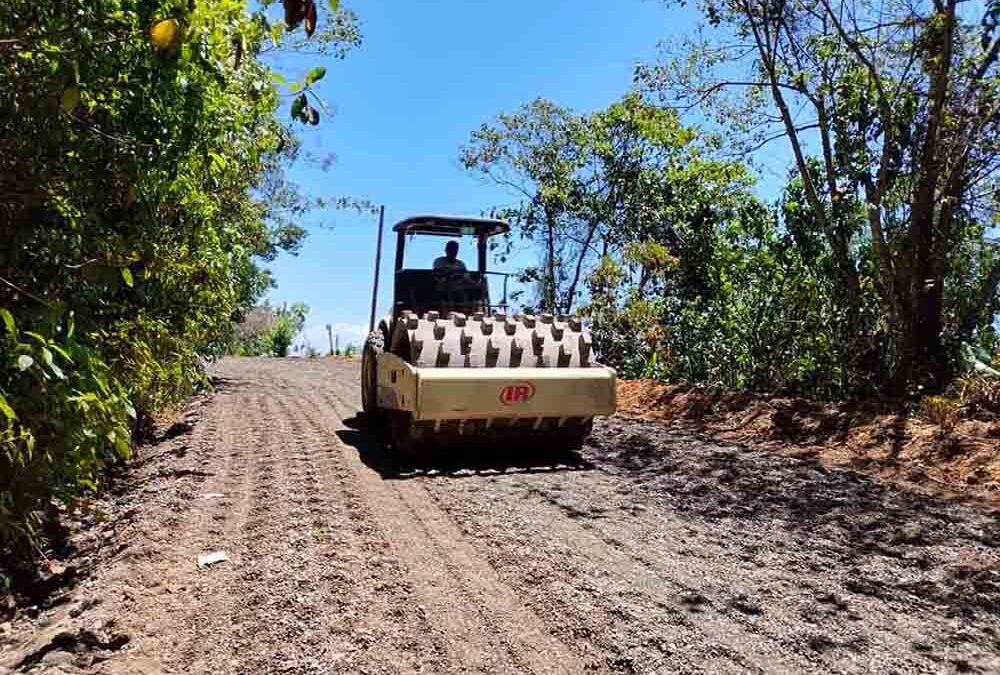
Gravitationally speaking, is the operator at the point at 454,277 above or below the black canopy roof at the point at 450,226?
below

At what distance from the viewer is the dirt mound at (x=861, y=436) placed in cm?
662

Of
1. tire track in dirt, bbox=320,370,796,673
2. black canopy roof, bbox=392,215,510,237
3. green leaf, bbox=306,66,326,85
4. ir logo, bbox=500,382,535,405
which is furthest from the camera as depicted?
black canopy roof, bbox=392,215,510,237

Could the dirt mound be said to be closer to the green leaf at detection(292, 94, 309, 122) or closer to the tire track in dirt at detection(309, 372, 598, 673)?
the tire track in dirt at detection(309, 372, 598, 673)

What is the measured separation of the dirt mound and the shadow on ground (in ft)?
8.33

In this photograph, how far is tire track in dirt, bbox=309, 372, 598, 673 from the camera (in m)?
3.25

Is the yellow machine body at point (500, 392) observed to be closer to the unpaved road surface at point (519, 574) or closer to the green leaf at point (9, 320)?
the unpaved road surface at point (519, 574)

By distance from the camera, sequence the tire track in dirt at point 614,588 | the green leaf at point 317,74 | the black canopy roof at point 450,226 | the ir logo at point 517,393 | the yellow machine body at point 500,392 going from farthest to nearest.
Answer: the black canopy roof at point 450,226, the ir logo at point 517,393, the yellow machine body at point 500,392, the tire track in dirt at point 614,588, the green leaf at point 317,74

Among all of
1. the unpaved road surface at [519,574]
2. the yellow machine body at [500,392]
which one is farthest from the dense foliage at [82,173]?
the yellow machine body at [500,392]

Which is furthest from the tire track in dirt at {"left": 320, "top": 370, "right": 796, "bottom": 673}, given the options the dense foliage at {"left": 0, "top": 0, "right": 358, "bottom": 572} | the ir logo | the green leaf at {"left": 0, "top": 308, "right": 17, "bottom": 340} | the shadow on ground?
the green leaf at {"left": 0, "top": 308, "right": 17, "bottom": 340}

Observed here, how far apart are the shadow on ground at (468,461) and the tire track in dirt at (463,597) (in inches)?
28.4

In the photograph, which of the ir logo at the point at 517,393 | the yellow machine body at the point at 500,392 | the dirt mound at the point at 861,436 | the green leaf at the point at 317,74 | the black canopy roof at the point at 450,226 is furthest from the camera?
the black canopy roof at the point at 450,226

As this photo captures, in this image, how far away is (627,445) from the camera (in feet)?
26.7

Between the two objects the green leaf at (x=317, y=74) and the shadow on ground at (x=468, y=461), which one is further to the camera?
the shadow on ground at (x=468, y=461)

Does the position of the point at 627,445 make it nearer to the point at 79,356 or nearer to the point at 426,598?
the point at 426,598
